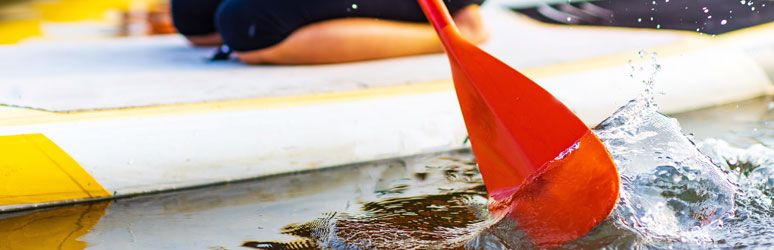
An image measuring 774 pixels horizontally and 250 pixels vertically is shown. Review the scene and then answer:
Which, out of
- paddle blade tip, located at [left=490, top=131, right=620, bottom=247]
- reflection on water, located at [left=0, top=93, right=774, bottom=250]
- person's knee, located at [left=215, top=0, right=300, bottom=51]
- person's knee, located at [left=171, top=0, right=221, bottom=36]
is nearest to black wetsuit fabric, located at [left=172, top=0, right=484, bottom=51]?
person's knee, located at [left=215, top=0, right=300, bottom=51]

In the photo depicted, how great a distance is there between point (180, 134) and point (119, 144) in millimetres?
89

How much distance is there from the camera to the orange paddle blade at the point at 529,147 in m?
0.80

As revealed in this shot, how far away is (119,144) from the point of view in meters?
1.05

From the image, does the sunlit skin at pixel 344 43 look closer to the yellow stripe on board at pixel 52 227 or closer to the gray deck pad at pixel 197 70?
the gray deck pad at pixel 197 70

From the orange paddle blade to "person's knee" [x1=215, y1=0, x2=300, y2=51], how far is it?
23.2 inches

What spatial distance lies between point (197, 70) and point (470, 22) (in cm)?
62

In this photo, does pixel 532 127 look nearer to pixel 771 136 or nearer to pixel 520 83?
pixel 520 83

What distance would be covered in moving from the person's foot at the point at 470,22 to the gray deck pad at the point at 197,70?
0.16 feet

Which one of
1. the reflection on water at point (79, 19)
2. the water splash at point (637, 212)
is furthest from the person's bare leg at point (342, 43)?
the reflection on water at point (79, 19)

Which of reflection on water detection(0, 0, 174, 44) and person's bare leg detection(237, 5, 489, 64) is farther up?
person's bare leg detection(237, 5, 489, 64)

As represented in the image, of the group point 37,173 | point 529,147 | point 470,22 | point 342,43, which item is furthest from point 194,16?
point 529,147

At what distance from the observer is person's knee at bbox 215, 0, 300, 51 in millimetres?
1492

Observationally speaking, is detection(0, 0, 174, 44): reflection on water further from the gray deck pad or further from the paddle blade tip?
the paddle blade tip

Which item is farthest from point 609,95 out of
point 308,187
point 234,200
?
point 234,200
